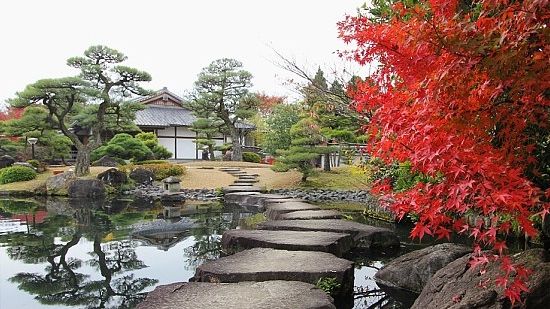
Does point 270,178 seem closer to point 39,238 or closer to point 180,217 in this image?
point 180,217

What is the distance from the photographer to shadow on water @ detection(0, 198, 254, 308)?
4570mm

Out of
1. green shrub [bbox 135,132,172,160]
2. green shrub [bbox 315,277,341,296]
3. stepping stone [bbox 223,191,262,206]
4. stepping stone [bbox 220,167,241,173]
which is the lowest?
green shrub [bbox 315,277,341,296]

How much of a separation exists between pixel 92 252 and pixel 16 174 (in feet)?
45.3

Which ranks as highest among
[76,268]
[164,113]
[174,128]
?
[164,113]

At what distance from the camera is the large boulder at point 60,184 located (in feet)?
52.0

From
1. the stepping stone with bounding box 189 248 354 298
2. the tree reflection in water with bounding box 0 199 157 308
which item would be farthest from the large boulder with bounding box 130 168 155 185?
the stepping stone with bounding box 189 248 354 298

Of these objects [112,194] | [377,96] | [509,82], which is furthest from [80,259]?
[112,194]

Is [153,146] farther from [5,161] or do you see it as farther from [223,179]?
[223,179]

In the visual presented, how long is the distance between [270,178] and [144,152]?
871 cm

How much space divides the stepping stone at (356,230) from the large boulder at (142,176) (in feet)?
39.7

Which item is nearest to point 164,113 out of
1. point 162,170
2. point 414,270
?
point 162,170

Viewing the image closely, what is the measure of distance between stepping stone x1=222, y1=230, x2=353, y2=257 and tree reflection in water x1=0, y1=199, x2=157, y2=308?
1139 millimetres

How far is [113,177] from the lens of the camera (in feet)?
54.2

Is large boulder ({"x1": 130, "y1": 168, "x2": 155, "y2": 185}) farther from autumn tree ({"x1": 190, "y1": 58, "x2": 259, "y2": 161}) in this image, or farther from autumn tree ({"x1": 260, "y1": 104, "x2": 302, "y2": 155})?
autumn tree ({"x1": 190, "y1": 58, "x2": 259, "y2": 161})
